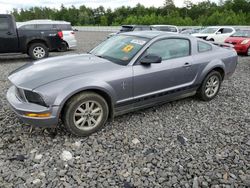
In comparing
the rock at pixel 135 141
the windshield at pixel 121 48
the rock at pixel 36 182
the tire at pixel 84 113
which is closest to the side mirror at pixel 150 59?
the windshield at pixel 121 48

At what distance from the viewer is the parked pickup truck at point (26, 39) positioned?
8.98 m

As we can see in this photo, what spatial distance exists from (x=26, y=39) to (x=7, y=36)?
665mm

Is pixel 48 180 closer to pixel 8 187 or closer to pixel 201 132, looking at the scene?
pixel 8 187

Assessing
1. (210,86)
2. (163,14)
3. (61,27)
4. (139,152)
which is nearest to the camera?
(139,152)

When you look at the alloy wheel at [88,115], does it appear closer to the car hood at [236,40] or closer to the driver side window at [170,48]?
the driver side window at [170,48]

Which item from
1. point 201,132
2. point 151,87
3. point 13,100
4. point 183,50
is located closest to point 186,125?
point 201,132

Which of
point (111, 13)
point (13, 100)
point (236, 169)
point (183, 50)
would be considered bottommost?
point (236, 169)

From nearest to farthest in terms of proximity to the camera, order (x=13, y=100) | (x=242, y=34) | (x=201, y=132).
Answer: (x=13, y=100)
(x=201, y=132)
(x=242, y=34)

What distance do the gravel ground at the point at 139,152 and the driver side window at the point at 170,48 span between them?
107 cm

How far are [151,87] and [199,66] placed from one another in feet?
4.11

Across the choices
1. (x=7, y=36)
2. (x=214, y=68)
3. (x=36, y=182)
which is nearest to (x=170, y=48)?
(x=214, y=68)

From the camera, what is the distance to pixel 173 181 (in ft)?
8.98

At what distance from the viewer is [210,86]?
16.6 ft

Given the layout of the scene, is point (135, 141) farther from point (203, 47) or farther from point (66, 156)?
point (203, 47)
